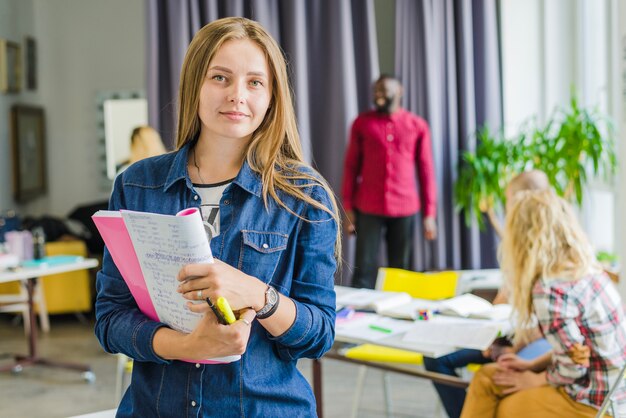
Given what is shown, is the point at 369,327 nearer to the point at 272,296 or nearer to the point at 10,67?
the point at 272,296

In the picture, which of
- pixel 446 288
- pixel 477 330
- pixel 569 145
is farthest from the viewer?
pixel 569 145

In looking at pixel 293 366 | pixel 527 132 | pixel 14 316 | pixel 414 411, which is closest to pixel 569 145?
pixel 527 132

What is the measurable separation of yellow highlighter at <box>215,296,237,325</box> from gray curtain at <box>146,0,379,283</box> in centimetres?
441

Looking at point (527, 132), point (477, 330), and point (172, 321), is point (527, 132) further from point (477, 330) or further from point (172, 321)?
point (172, 321)

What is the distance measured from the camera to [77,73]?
809cm

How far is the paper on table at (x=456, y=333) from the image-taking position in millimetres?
2603

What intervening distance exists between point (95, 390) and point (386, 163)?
7.23 ft

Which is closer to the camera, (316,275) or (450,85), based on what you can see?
(316,275)

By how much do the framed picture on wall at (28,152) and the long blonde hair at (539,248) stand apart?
5777mm

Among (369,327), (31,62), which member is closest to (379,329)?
(369,327)

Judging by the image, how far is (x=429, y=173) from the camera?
546cm

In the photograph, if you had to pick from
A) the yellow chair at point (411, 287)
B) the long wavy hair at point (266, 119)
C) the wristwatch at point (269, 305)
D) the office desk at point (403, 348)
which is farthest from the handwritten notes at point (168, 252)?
the yellow chair at point (411, 287)

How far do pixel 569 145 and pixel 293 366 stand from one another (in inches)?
143

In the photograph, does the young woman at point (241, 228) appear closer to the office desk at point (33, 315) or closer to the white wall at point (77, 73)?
the office desk at point (33, 315)
